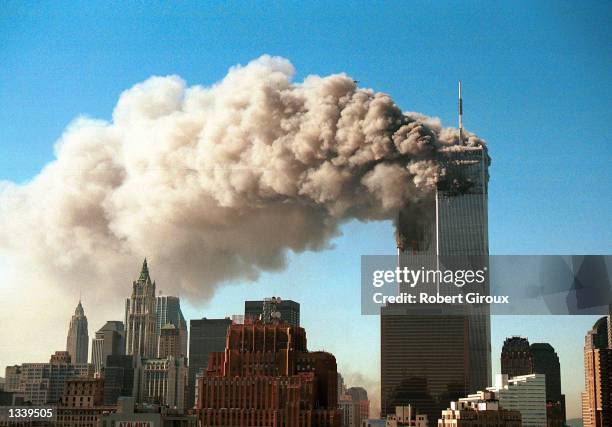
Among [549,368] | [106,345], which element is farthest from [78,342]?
[549,368]

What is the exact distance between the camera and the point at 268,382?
5656cm

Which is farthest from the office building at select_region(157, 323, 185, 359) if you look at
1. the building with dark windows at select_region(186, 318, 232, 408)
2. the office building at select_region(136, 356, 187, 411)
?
the building with dark windows at select_region(186, 318, 232, 408)

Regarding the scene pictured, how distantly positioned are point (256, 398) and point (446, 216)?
19.2m

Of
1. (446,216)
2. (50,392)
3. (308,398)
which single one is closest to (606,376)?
(446,216)

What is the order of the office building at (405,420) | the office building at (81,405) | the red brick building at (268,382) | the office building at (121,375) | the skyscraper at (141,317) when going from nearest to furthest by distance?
the red brick building at (268,382) → the office building at (81,405) → the office building at (405,420) → the office building at (121,375) → the skyscraper at (141,317)

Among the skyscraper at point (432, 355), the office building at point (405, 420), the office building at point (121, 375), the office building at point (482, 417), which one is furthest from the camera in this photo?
the skyscraper at point (432, 355)

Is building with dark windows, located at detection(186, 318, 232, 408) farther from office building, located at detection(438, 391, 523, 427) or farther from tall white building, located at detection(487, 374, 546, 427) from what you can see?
office building, located at detection(438, 391, 523, 427)

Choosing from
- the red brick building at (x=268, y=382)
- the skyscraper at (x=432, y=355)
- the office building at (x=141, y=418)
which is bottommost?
the office building at (x=141, y=418)

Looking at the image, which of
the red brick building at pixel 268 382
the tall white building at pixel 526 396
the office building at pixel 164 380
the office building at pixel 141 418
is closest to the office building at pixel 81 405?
the office building at pixel 141 418

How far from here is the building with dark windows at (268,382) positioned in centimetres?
5566

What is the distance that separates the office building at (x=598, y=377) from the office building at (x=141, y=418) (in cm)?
4477

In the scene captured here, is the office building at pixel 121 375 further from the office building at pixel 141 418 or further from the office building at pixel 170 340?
the office building at pixel 141 418

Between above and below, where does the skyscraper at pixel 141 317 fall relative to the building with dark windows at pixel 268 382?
above

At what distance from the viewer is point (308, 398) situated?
183 feet
